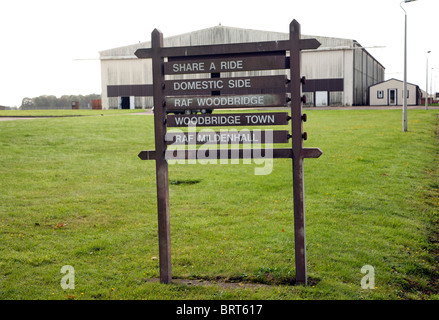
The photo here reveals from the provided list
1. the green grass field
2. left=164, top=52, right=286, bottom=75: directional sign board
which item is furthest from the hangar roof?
left=164, top=52, right=286, bottom=75: directional sign board

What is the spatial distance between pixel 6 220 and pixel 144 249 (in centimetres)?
348

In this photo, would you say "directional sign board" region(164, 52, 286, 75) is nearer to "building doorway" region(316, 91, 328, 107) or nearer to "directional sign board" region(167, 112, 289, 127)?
"directional sign board" region(167, 112, 289, 127)

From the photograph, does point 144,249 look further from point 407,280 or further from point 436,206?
point 436,206

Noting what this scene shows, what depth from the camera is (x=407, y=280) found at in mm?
6328

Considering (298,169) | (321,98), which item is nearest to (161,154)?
(298,169)

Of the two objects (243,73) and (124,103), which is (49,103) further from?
(243,73)

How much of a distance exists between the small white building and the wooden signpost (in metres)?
60.5

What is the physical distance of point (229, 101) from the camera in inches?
243

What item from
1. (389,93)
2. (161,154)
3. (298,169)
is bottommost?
(298,169)

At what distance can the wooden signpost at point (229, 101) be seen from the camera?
5992 millimetres

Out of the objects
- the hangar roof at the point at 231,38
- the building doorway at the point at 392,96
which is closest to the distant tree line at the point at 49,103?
the hangar roof at the point at 231,38

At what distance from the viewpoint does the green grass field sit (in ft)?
20.2

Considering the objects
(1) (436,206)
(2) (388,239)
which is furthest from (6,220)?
(1) (436,206)

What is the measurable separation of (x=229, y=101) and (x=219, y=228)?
129 inches
